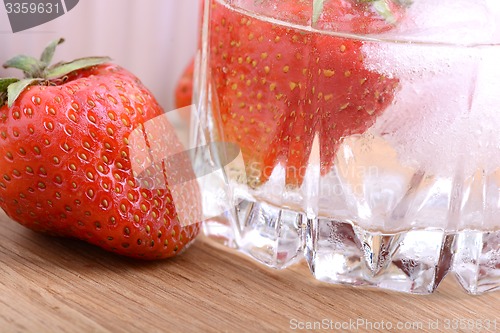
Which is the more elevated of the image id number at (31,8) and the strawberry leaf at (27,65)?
the strawberry leaf at (27,65)

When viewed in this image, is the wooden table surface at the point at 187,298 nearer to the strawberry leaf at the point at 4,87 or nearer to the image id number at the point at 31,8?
the strawberry leaf at the point at 4,87

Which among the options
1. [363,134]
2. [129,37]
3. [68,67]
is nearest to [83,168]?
[68,67]

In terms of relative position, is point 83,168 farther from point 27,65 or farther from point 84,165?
point 27,65

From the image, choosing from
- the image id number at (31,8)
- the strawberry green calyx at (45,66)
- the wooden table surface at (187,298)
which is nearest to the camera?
the wooden table surface at (187,298)

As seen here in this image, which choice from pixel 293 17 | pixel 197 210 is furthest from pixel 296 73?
pixel 197 210

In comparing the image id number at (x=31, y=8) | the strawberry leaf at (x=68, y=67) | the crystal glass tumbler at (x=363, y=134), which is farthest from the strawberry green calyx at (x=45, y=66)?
the image id number at (x=31, y=8)

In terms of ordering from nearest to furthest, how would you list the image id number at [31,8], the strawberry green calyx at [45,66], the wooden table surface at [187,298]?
the wooden table surface at [187,298]
the strawberry green calyx at [45,66]
the image id number at [31,8]
